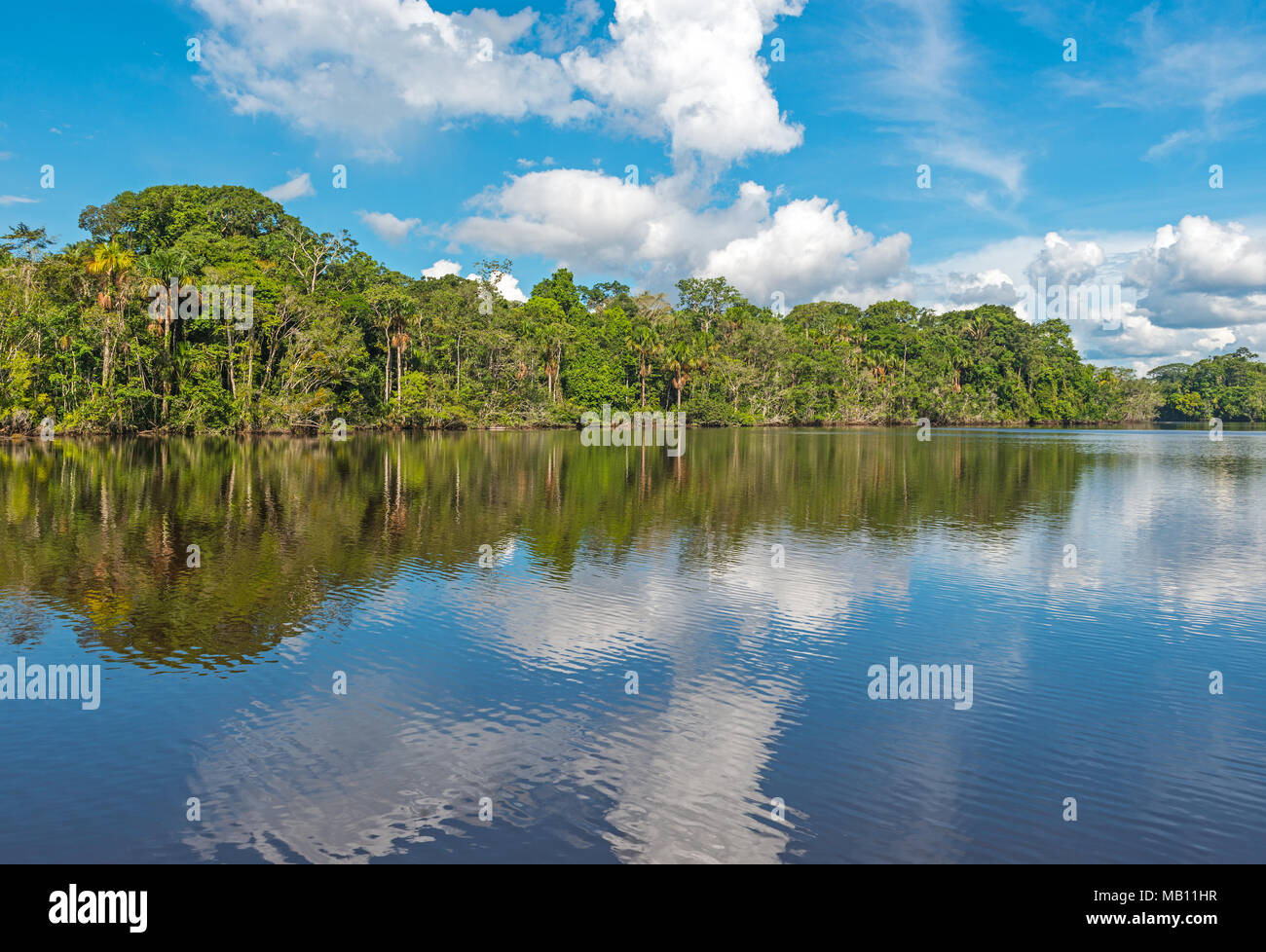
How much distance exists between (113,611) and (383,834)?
11348 mm

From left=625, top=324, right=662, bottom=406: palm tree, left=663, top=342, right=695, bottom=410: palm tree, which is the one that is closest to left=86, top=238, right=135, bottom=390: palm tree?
left=625, top=324, right=662, bottom=406: palm tree

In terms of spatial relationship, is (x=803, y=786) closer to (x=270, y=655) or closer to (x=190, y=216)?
(x=270, y=655)

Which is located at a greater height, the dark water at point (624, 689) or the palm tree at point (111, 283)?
the palm tree at point (111, 283)

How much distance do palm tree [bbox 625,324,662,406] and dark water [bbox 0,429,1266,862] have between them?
309ft

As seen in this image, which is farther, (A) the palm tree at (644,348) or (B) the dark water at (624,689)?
(A) the palm tree at (644,348)

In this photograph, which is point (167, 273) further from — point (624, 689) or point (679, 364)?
point (624, 689)

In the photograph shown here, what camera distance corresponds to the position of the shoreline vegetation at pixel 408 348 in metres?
67.8

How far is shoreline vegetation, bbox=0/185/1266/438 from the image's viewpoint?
67750mm

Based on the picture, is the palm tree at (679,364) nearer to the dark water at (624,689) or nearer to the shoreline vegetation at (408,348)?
the shoreline vegetation at (408,348)

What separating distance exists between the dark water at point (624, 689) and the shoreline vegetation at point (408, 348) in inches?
1876

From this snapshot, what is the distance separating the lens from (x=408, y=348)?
97312 millimetres

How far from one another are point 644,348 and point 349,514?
310ft

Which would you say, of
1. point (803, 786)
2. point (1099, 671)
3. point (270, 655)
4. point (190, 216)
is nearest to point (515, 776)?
point (803, 786)

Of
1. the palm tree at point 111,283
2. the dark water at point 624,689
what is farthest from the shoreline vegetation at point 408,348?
the dark water at point 624,689
